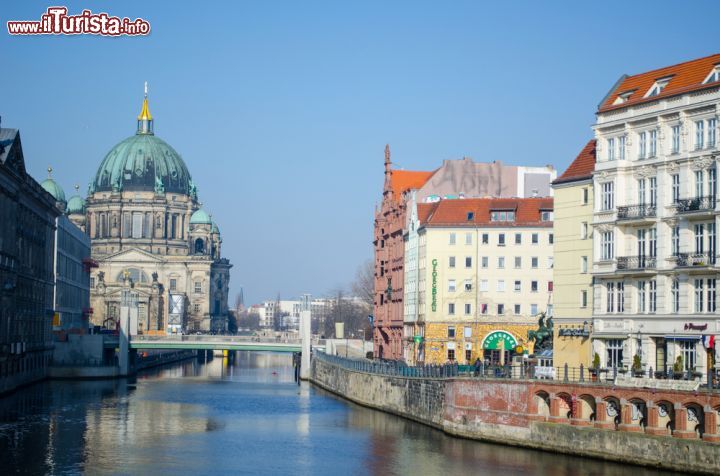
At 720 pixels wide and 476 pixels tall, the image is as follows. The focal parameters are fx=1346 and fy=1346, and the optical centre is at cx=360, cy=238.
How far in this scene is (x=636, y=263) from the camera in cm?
6925

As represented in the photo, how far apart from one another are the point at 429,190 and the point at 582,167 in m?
49.7

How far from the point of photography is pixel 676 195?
66688 mm

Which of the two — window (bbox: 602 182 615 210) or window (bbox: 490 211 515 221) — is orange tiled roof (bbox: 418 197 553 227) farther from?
window (bbox: 602 182 615 210)

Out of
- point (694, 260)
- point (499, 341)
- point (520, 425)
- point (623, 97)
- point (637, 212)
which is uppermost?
point (623, 97)

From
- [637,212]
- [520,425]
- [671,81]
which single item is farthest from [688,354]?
[671,81]

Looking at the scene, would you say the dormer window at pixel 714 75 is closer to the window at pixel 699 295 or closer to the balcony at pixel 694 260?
the balcony at pixel 694 260

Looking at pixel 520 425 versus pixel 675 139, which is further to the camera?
pixel 520 425

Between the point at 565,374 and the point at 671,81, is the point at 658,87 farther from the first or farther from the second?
the point at 565,374

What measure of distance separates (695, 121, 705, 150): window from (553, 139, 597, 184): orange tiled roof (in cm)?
1031

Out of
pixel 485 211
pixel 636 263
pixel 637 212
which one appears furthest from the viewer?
pixel 485 211

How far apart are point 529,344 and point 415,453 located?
41.5m

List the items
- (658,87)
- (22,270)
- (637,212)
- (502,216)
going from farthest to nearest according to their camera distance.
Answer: (22,270), (502,216), (658,87), (637,212)

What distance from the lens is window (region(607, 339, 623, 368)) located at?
7100 cm

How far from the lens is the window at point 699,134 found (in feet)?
213
